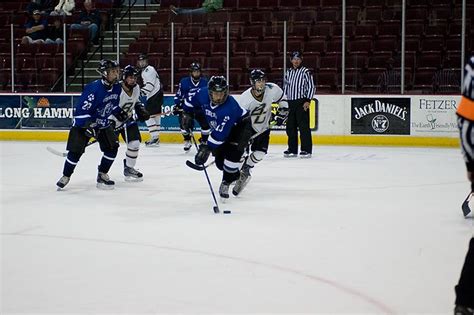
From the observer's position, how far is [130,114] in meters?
7.26

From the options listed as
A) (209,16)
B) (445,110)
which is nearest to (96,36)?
(209,16)

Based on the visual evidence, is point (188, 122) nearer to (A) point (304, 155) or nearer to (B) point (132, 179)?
(B) point (132, 179)

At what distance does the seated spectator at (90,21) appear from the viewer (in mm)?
14336

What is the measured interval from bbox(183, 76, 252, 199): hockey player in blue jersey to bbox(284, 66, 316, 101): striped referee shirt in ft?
13.7

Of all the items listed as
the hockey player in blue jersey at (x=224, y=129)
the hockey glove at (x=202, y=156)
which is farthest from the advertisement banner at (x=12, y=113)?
the hockey glove at (x=202, y=156)

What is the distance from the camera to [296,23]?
1352 cm

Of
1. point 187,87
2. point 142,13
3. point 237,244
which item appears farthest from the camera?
point 142,13

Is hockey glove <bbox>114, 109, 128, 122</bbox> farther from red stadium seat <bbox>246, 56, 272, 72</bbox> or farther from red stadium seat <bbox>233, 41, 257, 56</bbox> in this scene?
red stadium seat <bbox>233, 41, 257, 56</bbox>

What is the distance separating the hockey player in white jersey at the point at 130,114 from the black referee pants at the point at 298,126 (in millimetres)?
2993

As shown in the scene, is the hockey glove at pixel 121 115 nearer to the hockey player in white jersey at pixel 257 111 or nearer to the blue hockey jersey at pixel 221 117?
the hockey player in white jersey at pixel 257 111

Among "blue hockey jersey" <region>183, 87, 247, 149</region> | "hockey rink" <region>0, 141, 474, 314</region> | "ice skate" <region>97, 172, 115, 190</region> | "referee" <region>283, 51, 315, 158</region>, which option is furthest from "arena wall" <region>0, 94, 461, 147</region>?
"blue hockey jersey" <region>183, 87, 247, 149</region>

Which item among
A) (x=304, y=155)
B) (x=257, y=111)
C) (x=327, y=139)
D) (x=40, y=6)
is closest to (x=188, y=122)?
(x=257, y=111)

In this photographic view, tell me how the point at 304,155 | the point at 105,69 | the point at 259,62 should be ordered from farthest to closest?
the point at 259,62
the point at 304,155
the point at 105,69

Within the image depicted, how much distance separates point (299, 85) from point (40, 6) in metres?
6.90
